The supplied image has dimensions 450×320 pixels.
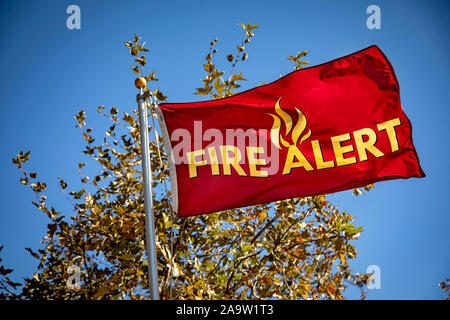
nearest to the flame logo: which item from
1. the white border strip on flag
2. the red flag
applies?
the red flag

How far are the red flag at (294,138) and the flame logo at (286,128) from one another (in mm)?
10

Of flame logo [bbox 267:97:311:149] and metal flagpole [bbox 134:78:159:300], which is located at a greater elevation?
flame logo [bbox 267:97:311:149]

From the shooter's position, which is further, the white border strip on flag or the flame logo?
the flame logo

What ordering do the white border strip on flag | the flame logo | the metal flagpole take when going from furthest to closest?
the flame logo, the white border strip on flag, the metal flagpole

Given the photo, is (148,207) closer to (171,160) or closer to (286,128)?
(171,160)

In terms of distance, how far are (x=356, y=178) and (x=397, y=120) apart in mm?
737

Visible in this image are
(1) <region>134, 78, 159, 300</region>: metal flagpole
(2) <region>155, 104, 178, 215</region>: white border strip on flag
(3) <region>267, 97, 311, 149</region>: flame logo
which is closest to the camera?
(1) <region>134, 78, 159, 300</region>: metal flagpole

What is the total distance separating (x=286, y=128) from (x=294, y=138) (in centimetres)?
13

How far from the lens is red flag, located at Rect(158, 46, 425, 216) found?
3445mm

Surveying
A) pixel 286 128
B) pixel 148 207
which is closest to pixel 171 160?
pixel 148 207

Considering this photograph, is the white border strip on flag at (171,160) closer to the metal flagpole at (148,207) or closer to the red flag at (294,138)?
the red flag at (294,138)

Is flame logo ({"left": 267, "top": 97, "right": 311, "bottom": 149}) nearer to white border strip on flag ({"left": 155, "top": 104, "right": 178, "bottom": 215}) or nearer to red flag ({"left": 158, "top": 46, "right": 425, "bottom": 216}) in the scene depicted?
red flag ({"left": 158, "top": 46, "right": 425, "bottom": 216})

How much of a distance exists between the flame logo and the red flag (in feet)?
0.03

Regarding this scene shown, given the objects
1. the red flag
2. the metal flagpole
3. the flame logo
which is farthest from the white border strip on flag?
the flame logo
